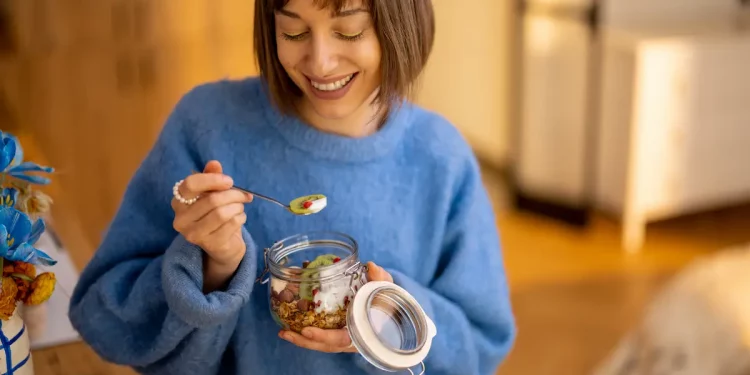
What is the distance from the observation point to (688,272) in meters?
1.86

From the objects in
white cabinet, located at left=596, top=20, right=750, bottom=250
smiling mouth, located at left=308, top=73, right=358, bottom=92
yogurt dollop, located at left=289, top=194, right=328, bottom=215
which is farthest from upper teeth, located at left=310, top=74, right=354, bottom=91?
white cabinet, located at left=596, top=20, right=750, bottom=250

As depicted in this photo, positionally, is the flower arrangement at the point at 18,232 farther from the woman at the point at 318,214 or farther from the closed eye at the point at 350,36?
the closed eye at the point at 350,36

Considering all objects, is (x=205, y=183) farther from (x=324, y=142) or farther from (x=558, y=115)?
(x=558, y=115)

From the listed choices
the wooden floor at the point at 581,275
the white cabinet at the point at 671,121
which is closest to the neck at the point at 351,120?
the wooden floor at the point at 581,275

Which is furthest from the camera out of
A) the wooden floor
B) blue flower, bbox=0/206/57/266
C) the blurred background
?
the blurred background

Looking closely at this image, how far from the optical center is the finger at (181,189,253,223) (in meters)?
0.78

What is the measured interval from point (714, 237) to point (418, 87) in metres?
2.58

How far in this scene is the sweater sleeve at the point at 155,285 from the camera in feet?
2.79

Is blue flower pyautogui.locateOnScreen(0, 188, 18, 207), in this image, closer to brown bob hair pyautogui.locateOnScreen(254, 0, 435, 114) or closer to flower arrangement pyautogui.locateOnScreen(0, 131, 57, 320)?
flower arrangement pyautogui.locateOnScreen(0, 131, 57, 320)

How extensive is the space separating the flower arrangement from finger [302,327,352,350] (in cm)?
26

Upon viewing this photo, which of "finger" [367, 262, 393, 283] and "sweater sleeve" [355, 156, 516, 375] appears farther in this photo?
"sweater sleeve" [355, 156, 516, 375]

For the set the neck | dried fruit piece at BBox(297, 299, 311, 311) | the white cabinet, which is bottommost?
the white cabinet

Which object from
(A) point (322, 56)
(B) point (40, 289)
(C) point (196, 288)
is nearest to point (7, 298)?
(B) point (40, 289)

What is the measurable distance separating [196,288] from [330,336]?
146 millimetres
